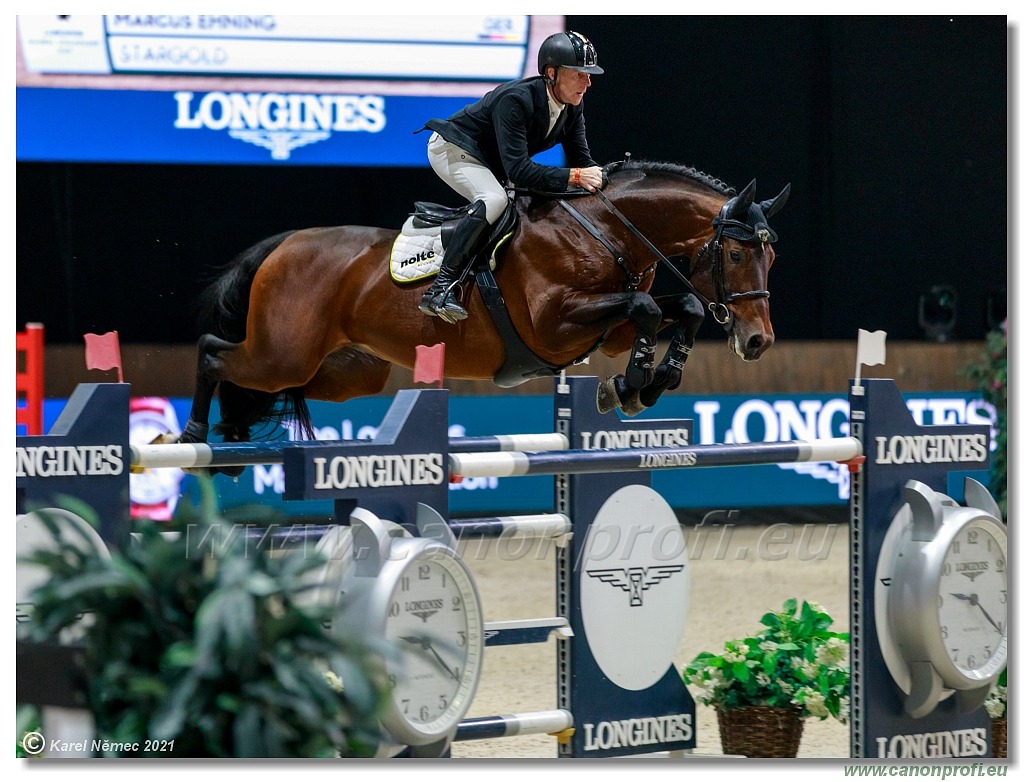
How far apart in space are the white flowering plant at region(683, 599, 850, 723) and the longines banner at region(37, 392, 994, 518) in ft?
11.5

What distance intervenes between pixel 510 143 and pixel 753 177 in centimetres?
413

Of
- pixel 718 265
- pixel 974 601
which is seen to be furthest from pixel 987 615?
pixel 718 265

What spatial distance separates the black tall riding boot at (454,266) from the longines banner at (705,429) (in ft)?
10.6

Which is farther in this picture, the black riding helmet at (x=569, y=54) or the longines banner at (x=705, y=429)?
the longines banner at (x=705, y=429)

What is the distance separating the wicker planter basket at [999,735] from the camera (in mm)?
3357

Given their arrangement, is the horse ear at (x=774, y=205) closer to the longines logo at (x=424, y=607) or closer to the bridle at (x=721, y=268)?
the bridle at (x=721, y=268)

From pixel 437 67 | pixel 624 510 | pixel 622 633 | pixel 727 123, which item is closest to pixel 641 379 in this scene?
pixel 624 510

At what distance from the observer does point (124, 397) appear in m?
2.79

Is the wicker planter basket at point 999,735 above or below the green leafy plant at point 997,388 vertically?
below

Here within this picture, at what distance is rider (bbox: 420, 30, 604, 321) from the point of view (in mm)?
3535

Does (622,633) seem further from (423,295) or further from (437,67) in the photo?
(437,67)

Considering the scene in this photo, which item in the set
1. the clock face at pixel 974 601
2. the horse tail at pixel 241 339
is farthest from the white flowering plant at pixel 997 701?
the horse tail at pixel 241 339

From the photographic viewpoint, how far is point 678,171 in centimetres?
379

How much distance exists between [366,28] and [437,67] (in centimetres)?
41
